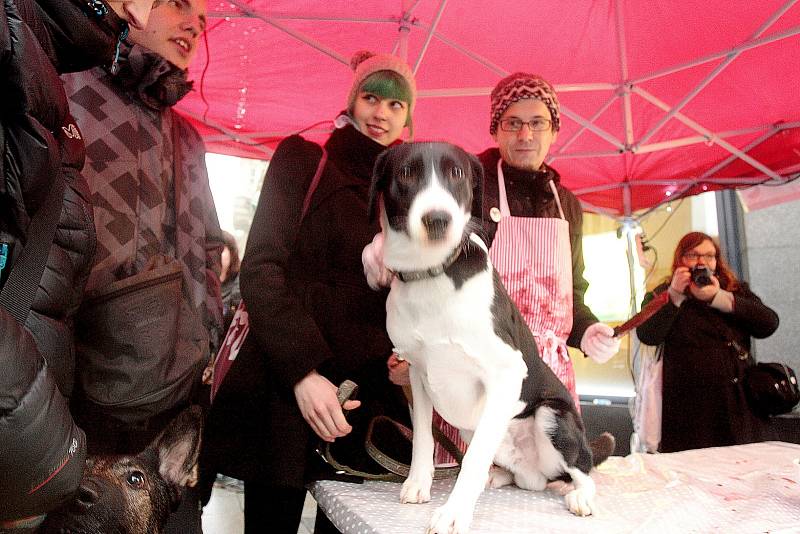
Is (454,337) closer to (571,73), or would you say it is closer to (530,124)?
(530,124)

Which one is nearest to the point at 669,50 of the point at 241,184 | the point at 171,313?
the point at 171,313

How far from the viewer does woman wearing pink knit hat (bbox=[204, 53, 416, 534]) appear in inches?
44.8

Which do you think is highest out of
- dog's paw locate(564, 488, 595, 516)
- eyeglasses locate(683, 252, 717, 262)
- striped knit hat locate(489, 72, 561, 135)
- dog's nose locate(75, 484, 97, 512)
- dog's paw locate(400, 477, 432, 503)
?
striped knit hat locate(489, 72, 561, 135)

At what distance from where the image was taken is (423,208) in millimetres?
835

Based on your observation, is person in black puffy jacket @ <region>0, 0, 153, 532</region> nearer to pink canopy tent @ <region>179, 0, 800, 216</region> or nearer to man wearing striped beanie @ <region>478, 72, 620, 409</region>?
man wearing striped beanie @ <region>478, 72, 620, 409</region>

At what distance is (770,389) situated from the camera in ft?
8.96

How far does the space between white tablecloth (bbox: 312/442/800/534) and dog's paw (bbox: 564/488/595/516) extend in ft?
0.05

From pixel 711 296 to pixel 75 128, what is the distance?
284 cm

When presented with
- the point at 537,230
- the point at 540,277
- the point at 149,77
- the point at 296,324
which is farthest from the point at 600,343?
the point at 149,77

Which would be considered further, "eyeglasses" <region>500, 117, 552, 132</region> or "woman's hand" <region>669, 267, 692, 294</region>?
"woman's hand" <region>669, 267, 692, 294</region>

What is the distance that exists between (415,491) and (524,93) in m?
1.13

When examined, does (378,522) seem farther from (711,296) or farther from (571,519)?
(711,296)

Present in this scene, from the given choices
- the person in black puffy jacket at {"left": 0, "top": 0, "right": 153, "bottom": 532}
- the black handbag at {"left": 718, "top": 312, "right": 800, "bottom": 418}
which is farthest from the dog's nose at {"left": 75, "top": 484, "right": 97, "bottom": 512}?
the black handbag at {"left": 718, "top": 312, "right": 800, "bottom": 418}

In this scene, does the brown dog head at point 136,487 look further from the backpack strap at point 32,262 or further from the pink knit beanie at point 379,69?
the pink knit beanie at point 379,69
